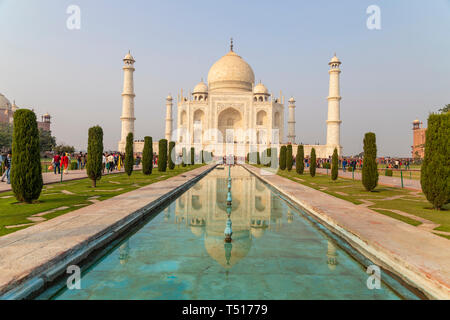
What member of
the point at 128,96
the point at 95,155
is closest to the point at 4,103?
the point at 128,96

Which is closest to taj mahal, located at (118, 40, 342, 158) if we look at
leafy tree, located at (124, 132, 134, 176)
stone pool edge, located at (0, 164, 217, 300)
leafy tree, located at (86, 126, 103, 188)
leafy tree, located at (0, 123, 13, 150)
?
leafy tree, located at (0, 123, 13, 150)

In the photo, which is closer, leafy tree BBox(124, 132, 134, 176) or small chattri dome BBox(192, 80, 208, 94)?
leafy tree BBox(124, 132, 134, 176)

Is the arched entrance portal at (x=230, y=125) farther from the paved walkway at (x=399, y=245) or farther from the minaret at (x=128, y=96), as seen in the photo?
the paved walkway at (x=399, y=245)

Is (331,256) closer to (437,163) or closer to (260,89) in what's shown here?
(437,163)

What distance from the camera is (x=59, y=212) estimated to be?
6047 mm

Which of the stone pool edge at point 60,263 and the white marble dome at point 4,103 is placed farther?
the white marble dome at point 4,103

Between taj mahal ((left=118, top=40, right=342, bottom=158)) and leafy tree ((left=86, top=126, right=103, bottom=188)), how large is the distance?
28.6 metres

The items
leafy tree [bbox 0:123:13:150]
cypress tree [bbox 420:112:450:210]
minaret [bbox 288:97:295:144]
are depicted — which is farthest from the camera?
minaret [bbox 288:97:295:144]

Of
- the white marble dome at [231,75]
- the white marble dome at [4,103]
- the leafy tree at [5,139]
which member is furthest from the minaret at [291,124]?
the white marble dome at [4,103]

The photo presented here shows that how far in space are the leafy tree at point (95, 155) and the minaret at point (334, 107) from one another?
31619 mm

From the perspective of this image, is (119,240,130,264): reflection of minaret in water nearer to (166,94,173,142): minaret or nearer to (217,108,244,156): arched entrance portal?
(217,108,244,156): arched entrance portal

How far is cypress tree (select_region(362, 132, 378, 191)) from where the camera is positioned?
994 centimetres

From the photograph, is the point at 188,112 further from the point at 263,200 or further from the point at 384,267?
the point at 384,267

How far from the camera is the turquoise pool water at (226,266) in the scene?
9.75 feet
